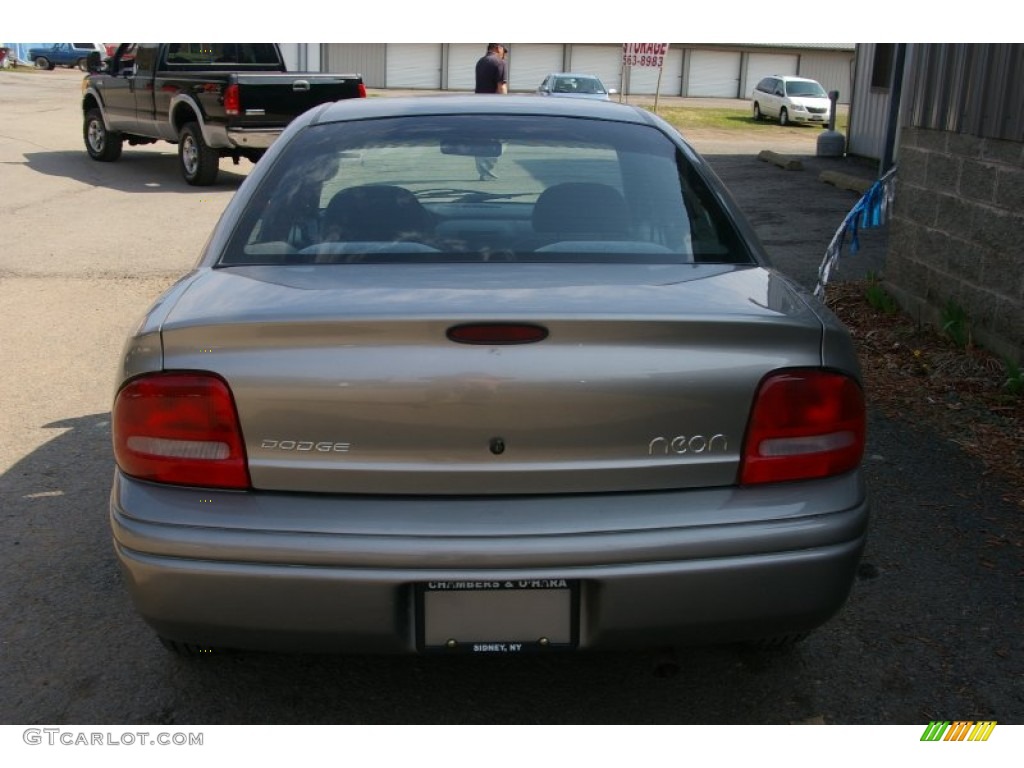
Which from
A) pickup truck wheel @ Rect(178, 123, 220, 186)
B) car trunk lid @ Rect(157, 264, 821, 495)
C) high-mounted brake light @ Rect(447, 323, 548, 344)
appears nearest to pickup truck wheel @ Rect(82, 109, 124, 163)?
pickup truck wheel @ Rect(178, 123, 220, 186)

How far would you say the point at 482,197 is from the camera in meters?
3.88

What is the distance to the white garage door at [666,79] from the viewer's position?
A: 181 feet

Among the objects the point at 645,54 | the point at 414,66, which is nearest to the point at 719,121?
the point at 645,54

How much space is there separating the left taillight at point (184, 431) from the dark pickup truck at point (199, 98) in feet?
37.7

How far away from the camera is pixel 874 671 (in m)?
3.29

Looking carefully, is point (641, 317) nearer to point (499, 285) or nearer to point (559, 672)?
point (499, 285)

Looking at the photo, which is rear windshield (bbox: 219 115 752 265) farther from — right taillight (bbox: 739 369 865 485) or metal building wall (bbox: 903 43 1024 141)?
metal building wall (bbox: 903 43 1024 141)

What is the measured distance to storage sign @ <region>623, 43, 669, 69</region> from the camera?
1025 inches

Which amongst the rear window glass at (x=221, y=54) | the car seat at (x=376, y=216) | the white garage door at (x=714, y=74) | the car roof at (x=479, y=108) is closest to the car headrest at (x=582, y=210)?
the car seat at (x=376, y=216)

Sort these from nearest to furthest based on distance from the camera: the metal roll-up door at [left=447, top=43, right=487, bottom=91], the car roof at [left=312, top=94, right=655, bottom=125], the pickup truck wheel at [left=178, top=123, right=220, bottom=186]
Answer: the car roof at [left=312, top=94, right=655, bottom=125]
the pickup truck wheel at [left=178, top=123, right=220, bottom=186]
the metal roll-up door at [left=447, top=43, right=487, bottom=91]

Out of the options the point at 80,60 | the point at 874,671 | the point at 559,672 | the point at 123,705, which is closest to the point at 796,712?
the point at 874,671

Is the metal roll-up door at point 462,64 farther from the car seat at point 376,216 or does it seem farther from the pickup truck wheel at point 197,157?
the car seat at point 376,216
